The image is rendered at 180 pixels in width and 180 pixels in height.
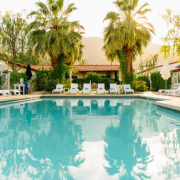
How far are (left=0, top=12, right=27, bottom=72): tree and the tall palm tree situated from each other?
486cm

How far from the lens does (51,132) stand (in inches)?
212

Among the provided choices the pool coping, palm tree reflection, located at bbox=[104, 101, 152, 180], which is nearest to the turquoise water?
palm tree reflection, located at bbox=[104, 101, 152, 180]

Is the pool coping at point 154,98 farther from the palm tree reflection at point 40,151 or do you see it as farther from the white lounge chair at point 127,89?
the palm tree reflection at point 40,151

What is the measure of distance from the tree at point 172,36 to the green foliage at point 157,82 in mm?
6956

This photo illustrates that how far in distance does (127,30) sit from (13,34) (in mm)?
13414

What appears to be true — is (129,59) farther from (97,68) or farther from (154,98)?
(97,68)

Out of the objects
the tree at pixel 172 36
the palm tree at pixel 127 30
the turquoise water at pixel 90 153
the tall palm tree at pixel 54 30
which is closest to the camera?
the turquoise water at pixel 90 153

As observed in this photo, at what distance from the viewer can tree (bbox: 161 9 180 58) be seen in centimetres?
1373

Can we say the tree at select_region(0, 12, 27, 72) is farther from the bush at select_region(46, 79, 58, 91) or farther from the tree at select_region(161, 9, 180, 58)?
the tree at select_region(161, 9, 180, 58)

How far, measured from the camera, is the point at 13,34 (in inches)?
927

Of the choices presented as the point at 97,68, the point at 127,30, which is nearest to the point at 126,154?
the point at 127,30

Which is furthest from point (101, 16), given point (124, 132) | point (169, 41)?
point (124, 132)

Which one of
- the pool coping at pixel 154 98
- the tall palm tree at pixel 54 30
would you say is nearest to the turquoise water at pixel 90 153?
the pool coping at pixel 154 98

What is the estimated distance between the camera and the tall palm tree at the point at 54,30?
1802 cm
